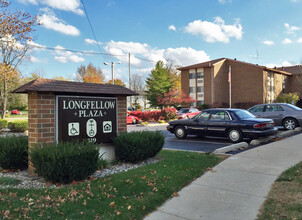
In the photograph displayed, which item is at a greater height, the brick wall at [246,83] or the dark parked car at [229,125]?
the brick wall at [246,83]

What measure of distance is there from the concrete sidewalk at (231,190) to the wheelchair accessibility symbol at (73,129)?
8.63 feet

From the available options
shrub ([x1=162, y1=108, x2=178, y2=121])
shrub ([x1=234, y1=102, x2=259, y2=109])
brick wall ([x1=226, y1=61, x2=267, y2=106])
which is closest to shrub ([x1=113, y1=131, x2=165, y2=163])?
shrub ([x1=162, y1=108, x2=178, y2=121])

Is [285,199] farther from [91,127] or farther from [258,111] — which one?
[258,111]

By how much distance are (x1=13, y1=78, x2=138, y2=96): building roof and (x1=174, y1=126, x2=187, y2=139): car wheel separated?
5.49m

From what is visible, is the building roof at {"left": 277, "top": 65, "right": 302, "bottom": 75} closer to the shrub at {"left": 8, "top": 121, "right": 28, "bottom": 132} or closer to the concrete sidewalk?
the shrub at {"left": 8, "top": 121, "right": 28, "bottom": 132}

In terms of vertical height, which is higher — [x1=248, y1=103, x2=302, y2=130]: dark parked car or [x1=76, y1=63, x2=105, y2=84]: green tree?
[x1=76, y1=63, x2=105, y2=84]: green tree

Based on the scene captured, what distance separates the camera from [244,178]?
5320mm

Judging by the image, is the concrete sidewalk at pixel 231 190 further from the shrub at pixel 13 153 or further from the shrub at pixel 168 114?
the shrub at pixel 168 114

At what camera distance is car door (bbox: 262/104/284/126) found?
44.2ft

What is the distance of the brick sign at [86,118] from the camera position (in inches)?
214

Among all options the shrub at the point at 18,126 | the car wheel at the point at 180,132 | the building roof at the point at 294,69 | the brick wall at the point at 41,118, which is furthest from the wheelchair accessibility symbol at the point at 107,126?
the building roof at the point at 294,69

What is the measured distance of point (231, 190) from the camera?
4.64 m

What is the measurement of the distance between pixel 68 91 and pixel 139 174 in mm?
2322

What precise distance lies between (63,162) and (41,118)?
1228 millimetres
